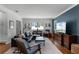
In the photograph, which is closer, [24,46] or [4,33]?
[24,46]

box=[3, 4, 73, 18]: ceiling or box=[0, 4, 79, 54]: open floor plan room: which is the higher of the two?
box=[3, 4, 73, 18]: ceiling

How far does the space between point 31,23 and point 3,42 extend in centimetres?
725

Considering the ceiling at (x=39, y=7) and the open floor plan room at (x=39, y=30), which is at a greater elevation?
the ceiling at (x=39, y=7)

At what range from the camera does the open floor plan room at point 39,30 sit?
489cm

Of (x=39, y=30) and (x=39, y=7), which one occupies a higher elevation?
(x=39, y=7)

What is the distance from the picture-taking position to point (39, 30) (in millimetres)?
Answer: 13992

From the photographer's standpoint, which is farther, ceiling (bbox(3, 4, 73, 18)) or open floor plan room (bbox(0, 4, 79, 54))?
ceiling (bbox(3, 4, 73, 18))

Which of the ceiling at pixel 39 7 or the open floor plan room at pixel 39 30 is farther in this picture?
the ceiling at pixel 39 7

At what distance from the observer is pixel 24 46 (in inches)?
151

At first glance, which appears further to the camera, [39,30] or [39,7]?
[39,30]

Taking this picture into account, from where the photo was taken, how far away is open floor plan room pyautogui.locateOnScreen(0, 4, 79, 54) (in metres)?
4.89
